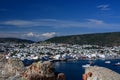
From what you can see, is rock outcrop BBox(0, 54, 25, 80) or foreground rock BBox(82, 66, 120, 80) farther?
rock outcrop BBox(0, 54, 25, 80)

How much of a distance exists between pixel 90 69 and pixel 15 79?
3800 mm

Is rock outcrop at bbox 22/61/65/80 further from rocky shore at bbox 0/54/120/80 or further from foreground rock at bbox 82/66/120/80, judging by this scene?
foreground rock at bbox 82/66/120/80

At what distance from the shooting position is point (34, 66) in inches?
463

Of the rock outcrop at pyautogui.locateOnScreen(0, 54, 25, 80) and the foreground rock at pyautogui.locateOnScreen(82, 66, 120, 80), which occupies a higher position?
the foreground rock at pyautogui.locateOnScreen(82, 66, 120, 80)

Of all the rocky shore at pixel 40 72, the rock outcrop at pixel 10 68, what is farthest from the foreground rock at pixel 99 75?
the rock outcrop at pixel 10 68

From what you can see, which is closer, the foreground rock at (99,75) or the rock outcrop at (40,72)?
the foreground rock at (99,75)

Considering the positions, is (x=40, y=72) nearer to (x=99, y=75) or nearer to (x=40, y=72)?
(x=40, y=72)

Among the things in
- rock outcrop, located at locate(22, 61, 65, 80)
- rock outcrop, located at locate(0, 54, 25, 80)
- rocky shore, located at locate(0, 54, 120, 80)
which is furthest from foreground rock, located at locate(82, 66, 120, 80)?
rock outcrop, located at locate(0, 54, 25, 80)

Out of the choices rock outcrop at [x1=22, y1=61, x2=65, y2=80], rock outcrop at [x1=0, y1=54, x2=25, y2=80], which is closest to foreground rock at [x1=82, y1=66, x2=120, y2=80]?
rock outcrop at [x1=22, y1=61, x2=65, y2=80]

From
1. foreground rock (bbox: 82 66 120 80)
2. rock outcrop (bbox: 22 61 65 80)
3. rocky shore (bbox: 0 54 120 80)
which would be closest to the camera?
Result: foreground rock (bbox: 82 66 120 80)

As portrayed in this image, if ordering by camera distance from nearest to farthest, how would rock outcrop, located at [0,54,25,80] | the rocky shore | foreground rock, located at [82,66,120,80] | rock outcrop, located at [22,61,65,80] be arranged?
1. foreground rock, located at [82,66,120,80]
2. the rocky shore
3. rock outcrop, located at [22,61,65,80]
4. rock outcrop, located at [0,54,25,80]

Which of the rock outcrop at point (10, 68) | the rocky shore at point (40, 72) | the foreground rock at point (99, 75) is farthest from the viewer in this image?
the rock outcrop at point (10, 68)

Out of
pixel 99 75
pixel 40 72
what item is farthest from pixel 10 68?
pixel 99 75

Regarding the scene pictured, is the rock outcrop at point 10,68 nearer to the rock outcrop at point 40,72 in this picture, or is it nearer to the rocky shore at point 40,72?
the rocky shore at point 40,72
